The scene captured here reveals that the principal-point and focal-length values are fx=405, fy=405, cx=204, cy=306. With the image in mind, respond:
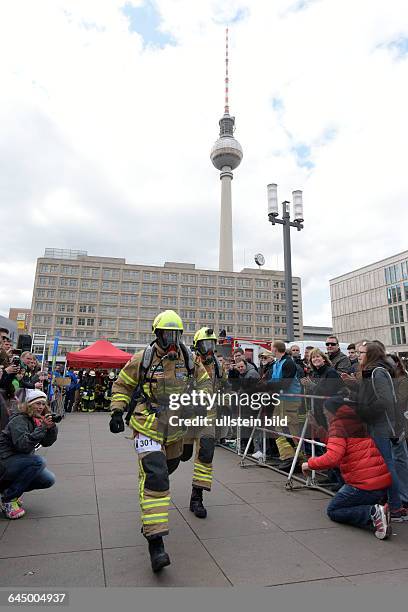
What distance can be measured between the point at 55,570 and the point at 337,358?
5.19 m

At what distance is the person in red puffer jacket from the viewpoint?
4.08 meters

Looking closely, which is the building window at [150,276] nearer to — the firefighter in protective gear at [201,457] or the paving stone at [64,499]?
the paving stone at [64,499]

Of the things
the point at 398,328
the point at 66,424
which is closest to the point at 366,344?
the point at 66,424

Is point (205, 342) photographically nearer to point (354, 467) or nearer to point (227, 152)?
point (354, 467)

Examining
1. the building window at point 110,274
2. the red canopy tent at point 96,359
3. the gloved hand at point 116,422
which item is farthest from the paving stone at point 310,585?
the building window at point 110,274

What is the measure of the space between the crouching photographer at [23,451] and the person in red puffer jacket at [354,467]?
2967 millimetres

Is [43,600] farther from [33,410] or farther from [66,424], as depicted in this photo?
[66,424]

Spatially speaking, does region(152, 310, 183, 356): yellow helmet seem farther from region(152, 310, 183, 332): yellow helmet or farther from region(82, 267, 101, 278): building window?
region(82, 267, 101, 278): building window

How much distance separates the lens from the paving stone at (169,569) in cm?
293

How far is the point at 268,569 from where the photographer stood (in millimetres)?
3170

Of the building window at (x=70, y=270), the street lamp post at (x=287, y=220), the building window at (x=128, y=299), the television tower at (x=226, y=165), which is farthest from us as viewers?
the television tower at (x=226, y=165)

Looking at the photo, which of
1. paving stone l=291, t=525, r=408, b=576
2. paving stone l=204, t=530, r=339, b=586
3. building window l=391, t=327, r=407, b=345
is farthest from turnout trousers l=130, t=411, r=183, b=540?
building window l=391, t=327, r=407, b=345

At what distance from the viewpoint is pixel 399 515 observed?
4.25 meters

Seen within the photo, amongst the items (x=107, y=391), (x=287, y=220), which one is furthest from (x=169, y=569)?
(x=107, y=391)
